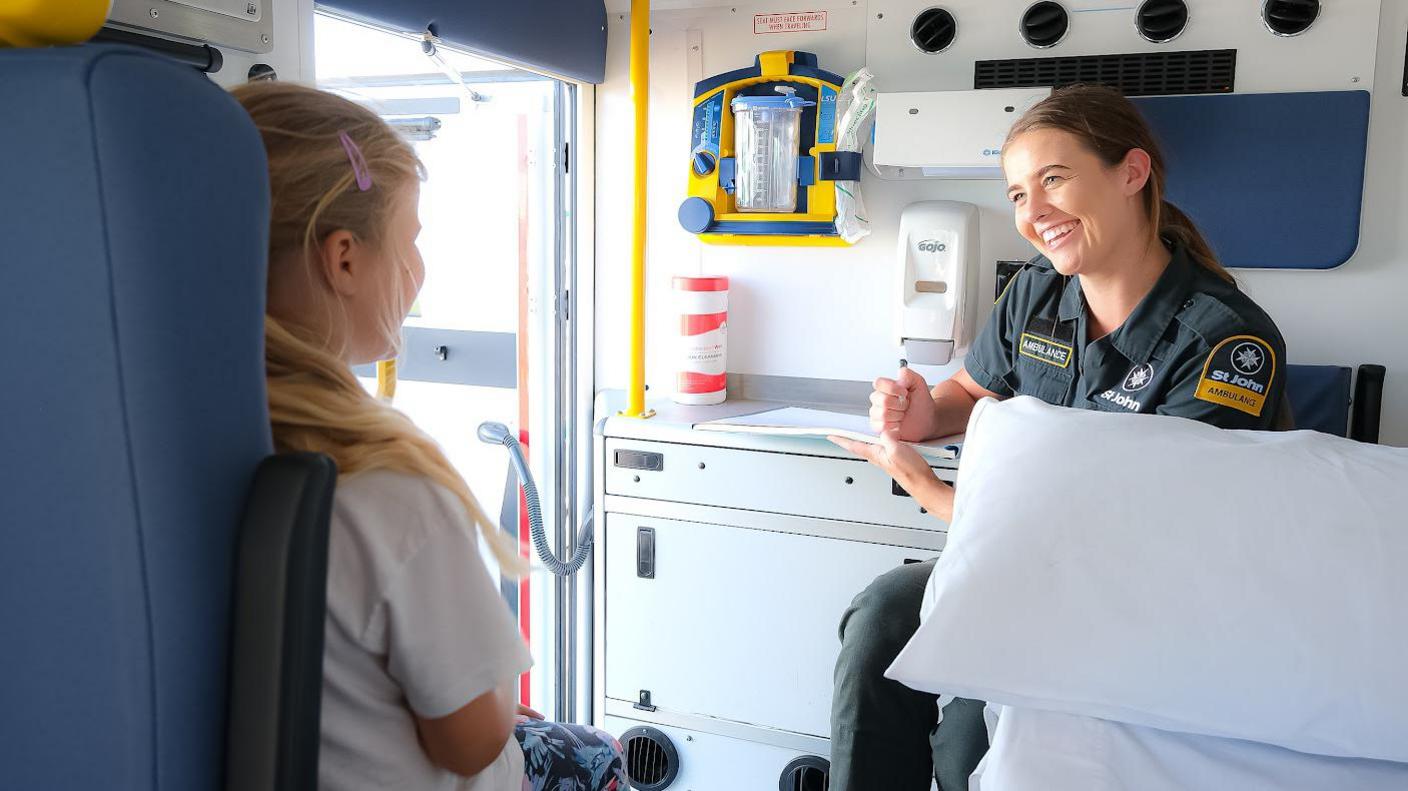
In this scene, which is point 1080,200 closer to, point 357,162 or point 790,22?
point 790,22

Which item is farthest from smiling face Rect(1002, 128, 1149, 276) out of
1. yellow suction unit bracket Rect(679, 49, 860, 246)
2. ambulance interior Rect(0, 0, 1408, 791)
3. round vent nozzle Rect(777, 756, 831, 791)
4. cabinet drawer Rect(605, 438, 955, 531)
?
round vent nozzle Rect(777, 756, 831, 791)

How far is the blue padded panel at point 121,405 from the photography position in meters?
0.68

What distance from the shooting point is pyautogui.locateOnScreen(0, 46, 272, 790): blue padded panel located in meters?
0.68

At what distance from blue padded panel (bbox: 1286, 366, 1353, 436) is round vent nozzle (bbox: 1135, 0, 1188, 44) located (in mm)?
833

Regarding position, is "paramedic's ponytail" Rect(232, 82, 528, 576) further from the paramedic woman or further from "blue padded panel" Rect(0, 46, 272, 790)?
the paramedic woman

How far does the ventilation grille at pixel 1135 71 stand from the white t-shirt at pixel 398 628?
2.05 metres

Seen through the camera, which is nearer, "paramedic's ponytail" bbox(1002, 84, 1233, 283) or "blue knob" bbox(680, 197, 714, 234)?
"paramedic's ponytail" bbox(1002, 84, 1233, 283)

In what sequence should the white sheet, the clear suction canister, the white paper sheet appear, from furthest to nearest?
1. the clear suction canister
2. the white paper sheet
3. the white sheet

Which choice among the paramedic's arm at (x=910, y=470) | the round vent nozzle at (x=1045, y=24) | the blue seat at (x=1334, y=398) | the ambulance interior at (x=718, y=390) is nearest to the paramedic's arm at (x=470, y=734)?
the ambulance interior at (x=718, y=390)

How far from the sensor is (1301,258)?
2369 mm

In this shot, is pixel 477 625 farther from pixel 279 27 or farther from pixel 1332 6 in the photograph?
pixel 1332 6

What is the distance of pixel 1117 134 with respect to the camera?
1926mm

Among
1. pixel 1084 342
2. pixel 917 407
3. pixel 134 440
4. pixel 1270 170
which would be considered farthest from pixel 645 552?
pixel 134 440

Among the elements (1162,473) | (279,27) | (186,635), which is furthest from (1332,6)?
(186,635)
